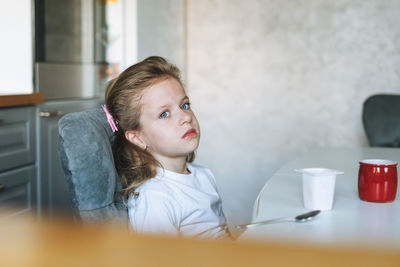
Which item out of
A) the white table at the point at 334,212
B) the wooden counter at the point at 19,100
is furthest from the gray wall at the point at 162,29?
the white table at the point at 334,212

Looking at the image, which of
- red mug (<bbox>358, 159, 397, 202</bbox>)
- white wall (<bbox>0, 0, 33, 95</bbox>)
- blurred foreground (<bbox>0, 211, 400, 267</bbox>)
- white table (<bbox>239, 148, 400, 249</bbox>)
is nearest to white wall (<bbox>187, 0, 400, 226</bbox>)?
white wall (<bbox>0, 0, 33, 95</bbox>)

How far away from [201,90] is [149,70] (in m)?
2.36

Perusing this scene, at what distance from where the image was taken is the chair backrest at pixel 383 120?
231cm

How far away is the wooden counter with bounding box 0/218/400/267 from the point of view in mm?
110

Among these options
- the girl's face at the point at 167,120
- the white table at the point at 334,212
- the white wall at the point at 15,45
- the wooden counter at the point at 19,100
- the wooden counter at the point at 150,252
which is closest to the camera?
the wooden counter at the point at 150,252

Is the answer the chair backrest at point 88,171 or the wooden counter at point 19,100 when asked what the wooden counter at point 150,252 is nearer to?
the chair backrest at point 88,171

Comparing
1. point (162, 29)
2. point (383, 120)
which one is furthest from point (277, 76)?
point (383, 120)

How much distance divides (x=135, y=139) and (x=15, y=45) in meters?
1.13

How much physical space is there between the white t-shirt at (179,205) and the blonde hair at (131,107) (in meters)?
0.05

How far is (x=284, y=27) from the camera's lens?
3.39m

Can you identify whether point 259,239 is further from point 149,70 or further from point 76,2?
point 76,2

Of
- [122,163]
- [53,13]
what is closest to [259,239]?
[122,163]

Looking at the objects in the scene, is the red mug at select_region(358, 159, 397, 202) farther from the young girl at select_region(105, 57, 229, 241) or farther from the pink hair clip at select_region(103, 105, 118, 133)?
the pink hair clip at select_region(103, 105, 118, 133)

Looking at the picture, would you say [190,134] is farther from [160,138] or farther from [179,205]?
[179,205]
